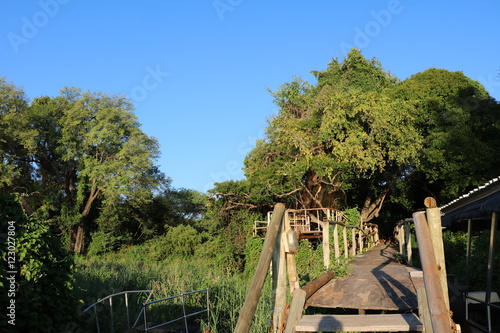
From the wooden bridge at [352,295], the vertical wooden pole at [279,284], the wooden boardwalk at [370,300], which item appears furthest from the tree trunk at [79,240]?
the vertical wooden pole at [279,284]

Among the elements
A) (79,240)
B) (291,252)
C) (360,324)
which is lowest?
(360,324)

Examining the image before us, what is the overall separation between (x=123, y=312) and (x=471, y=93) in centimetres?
2320

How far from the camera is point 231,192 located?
2484 cm

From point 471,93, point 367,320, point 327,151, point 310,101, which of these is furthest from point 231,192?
point 367,320

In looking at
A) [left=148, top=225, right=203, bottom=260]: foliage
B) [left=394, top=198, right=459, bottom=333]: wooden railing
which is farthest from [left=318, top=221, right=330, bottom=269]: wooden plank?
[left=148, top=225, right=203, bottom=260]: foliage

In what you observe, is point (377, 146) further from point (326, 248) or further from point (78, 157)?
point (78, 157)

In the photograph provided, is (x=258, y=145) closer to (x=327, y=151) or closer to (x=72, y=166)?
(x=327, y=151)

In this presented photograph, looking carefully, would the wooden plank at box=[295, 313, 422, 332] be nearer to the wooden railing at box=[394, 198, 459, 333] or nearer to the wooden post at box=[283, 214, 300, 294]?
the wooden railing at box=[394, 198, 459, 333]

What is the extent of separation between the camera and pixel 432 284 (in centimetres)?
243

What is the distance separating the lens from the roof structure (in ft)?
16.9

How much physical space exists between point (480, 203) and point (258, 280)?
3.93 meters

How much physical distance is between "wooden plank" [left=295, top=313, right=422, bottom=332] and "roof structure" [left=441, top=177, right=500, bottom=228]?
5.25 feet

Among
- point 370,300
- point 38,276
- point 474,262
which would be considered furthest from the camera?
point 474,262

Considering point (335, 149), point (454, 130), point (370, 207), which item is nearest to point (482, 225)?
point (335, 149)
